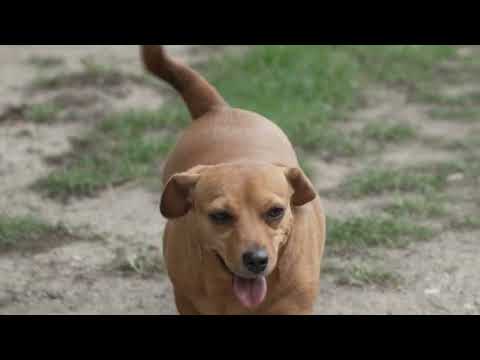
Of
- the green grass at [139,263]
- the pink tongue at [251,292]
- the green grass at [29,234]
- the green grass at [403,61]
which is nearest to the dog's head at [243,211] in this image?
the pink tongue at [251,292]

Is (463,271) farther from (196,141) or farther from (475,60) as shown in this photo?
(475,60)

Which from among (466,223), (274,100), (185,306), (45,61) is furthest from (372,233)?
(45,61)

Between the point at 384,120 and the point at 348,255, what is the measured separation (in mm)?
2070

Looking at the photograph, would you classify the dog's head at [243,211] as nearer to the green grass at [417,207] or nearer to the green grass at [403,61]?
the green grass at [417,207]

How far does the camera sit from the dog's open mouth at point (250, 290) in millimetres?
4070

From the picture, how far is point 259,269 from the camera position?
388 cm

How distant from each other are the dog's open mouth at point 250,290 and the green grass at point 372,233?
4.93ft

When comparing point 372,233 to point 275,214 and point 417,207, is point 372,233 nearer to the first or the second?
point 417,207

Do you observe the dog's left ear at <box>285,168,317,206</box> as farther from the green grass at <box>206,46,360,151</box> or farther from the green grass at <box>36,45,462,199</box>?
the green grass at <box>206,46,360,151</box>

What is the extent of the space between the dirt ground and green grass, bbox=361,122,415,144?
0.12 meters

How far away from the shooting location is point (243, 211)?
3.92 metres

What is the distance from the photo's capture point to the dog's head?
3.89m

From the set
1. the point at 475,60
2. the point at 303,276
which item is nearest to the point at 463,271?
the point at 303,276

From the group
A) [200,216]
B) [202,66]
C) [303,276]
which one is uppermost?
[200,216]
